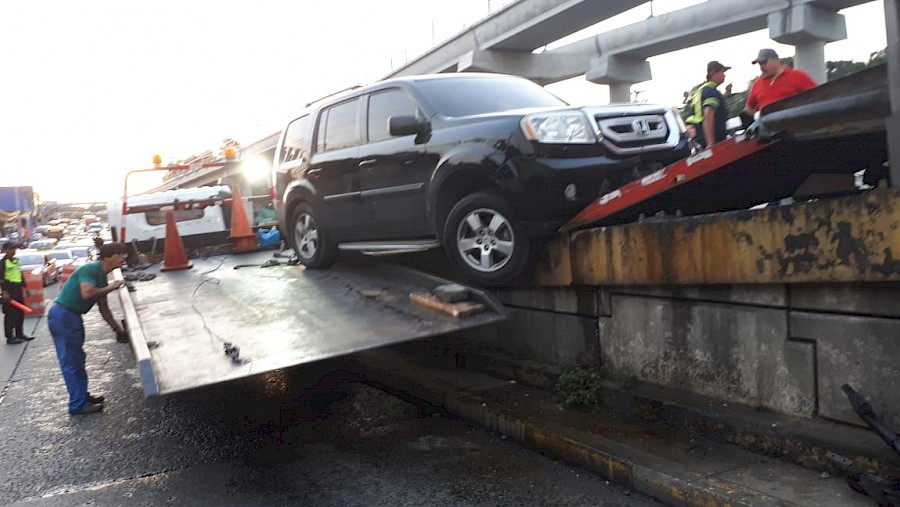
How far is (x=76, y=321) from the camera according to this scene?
24.1ft

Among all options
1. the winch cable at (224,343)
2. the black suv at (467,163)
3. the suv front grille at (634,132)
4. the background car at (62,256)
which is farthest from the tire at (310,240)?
the background car at (62,256)

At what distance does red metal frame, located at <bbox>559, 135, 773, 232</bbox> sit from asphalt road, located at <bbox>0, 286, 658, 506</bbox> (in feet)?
5.89

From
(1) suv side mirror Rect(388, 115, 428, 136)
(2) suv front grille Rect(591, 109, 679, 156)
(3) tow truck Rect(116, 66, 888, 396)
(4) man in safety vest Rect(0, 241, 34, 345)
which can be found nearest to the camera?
(3) tow truck Rect(116, 66, 888, 396)

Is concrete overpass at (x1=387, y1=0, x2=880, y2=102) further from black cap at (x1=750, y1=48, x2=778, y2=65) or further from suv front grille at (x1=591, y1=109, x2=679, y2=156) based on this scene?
suv front grille at (x1=591, y1=109, x2=679, y2=156)

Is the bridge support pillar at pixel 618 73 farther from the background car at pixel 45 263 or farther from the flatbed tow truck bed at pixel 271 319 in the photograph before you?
the flatbed tow truck bed at pixel 271 319

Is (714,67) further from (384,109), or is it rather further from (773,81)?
(384,109)

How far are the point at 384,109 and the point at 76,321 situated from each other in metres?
3.64

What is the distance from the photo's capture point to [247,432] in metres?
6.28

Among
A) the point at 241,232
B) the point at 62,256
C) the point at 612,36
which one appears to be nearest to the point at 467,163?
the point at 241,232

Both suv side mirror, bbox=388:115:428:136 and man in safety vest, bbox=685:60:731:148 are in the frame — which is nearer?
suv side mirror, bbox=388:115:428:136

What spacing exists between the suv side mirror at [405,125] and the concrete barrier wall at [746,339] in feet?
5.67

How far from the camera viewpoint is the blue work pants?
7.29 metres

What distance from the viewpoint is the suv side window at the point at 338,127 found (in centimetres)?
754

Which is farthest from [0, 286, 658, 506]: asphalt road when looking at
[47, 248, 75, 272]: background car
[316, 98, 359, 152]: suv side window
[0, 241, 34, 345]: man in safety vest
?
[47, 248, 75, 272]: background car
